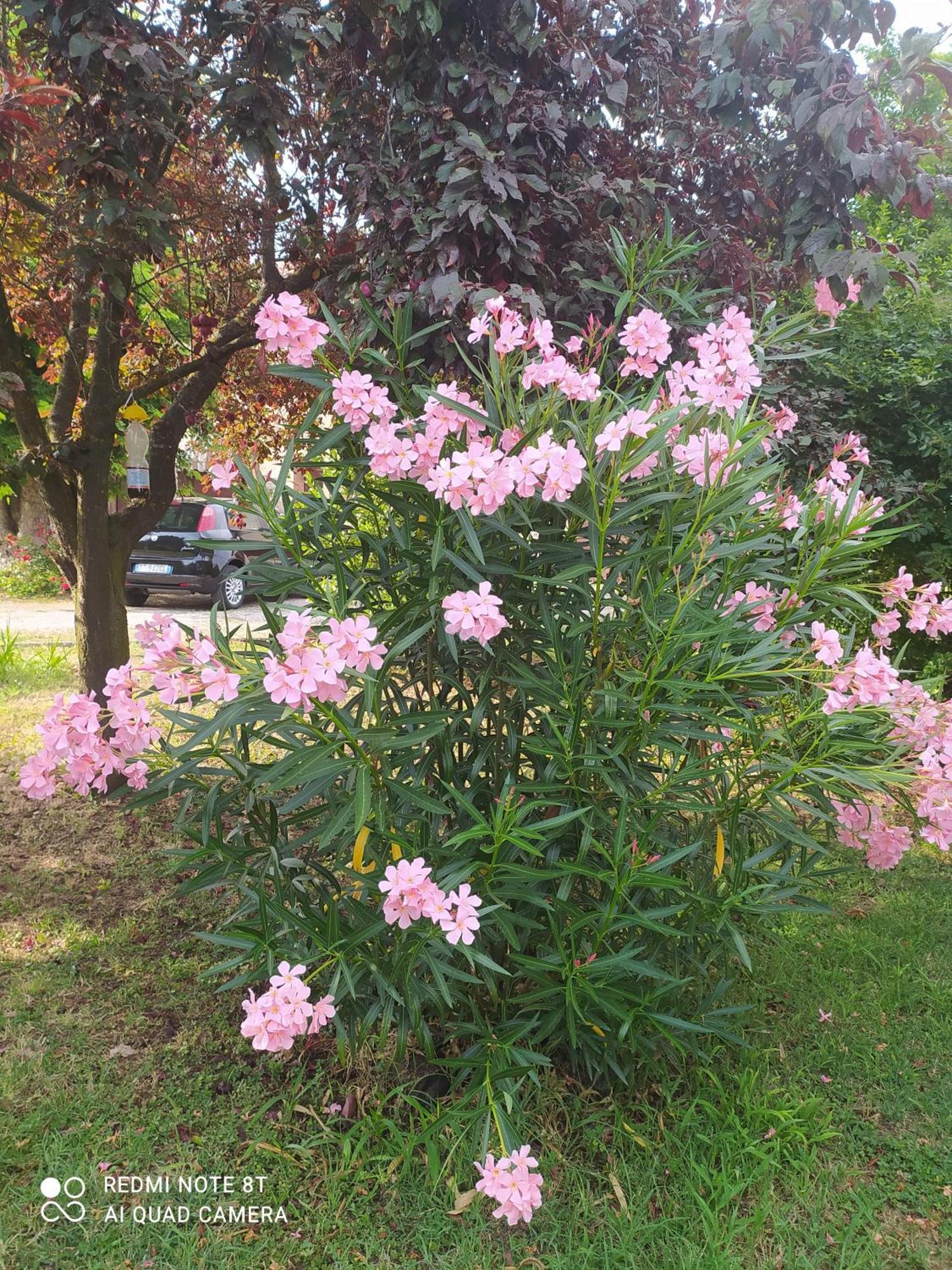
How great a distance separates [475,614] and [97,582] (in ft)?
10.1

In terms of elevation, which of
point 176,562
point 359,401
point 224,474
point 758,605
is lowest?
point 176,562

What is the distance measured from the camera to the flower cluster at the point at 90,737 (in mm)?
1823

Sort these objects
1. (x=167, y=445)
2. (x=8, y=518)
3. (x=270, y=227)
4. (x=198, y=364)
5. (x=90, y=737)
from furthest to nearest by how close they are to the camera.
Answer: (x=8, y=518)
(x=167, y=445)
(x=198, y=364)
(x=270, y=227)
(x=90, y=737)

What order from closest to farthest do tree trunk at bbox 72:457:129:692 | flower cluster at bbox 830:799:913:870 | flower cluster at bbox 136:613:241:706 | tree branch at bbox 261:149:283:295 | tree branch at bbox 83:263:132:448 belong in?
1. flower cluster at bbox 136:613:241:706
2. flower cluster at bbox 830:799:913:870
3. tree branch at bbox 261:149:283:295
4. tree branch at bbox 83:263:132:448
5. tree trunk at bbox 72:457:129:692

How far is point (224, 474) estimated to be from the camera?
6.88 feet

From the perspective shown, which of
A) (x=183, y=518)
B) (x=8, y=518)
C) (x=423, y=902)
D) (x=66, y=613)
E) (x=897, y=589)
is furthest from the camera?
(x=8, y=518)

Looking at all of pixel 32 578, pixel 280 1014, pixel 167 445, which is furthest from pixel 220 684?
pixel 32 578

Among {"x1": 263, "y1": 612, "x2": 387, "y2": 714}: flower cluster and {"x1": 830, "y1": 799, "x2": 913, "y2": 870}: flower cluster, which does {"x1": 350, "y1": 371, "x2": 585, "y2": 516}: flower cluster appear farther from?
{"x1": 830, "y1": 799, "x2": 913, "y2": 870}: flower cluster

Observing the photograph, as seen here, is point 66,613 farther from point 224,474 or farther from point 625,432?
point 625,432

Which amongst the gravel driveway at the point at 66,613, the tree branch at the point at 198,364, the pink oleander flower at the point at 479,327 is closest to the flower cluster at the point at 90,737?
the pink oleander flower at the point at 479,327

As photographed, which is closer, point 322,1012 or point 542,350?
point 322,1012

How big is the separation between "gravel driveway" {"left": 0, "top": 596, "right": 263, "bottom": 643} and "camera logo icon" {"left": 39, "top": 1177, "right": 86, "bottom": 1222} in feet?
24.0

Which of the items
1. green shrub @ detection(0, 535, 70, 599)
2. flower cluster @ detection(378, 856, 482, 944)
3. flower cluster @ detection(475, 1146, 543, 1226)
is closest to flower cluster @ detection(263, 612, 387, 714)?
flower cluster @ detection(378, 856, 482, 944)

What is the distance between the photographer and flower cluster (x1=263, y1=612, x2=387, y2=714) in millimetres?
1503
